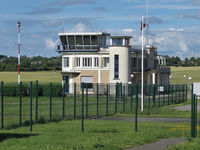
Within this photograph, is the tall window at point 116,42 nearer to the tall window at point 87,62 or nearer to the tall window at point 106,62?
the tall window at point 106,62

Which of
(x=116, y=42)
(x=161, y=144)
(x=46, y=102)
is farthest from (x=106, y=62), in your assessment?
(x=161, y=144)

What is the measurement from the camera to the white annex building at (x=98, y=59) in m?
72.9

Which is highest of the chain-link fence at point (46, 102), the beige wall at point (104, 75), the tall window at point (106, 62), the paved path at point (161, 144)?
the tall window at point (106, 62)

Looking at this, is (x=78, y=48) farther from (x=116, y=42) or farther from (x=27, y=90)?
(x=27, y=90)

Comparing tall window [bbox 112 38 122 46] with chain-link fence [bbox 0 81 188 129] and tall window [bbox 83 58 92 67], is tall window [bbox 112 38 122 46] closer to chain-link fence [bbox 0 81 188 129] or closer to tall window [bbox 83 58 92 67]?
tall window [bbox 83 58 92 67]

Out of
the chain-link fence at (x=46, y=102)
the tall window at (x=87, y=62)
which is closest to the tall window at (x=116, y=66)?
the tall window at (x=87, y=62)

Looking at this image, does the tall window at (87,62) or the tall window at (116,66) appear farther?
the tall window at (87,62)

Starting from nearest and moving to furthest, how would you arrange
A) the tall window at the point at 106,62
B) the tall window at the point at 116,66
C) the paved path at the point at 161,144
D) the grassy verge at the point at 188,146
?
the grassy verge at the point at 188,146 < the paved path at the point at 161,144 < the tall window at the point at 116,66 < the tall window at the point at 106,62

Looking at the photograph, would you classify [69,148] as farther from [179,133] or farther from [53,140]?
[179,133]

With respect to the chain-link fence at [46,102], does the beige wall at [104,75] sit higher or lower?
higher

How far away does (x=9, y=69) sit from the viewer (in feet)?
422

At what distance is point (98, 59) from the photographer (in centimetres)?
7719

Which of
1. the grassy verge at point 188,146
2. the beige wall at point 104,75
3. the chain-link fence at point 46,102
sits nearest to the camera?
the grassy verge at point 188,146

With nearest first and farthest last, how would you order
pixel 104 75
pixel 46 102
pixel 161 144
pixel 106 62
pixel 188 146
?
pixel 188 146 → pixel 161 144 → pixel 46 102 → pixel 104 75 → pixel 106 62
